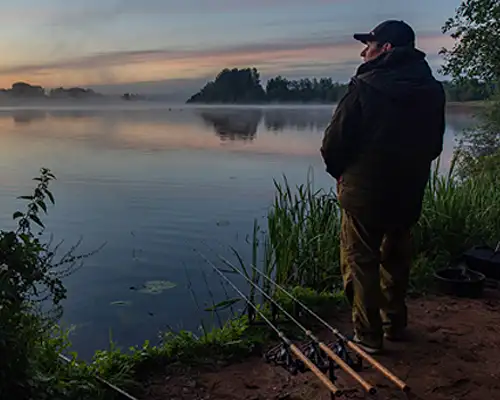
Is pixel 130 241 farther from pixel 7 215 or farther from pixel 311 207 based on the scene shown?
pixel 311 207

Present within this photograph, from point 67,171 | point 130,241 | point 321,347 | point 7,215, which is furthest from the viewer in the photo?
point 67,171

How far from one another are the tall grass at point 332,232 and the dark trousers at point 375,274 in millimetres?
1111

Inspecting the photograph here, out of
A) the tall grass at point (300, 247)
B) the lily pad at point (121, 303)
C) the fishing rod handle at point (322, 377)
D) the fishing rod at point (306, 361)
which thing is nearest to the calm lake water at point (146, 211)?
the lily pad at point (121, 303)

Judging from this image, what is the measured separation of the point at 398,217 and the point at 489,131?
6242 mm

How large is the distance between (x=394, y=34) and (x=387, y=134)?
49 cm

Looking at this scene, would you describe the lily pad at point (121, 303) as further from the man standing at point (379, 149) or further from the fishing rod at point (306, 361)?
the man standing at point (379, 149)

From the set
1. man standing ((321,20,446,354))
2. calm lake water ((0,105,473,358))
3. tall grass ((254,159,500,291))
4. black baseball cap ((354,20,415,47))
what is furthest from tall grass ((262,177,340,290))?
black baseball cap ((354,20,415,47))

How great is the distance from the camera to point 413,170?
291 centimetres

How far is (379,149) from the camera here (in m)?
2.84

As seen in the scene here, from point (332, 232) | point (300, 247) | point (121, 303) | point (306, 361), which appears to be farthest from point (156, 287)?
point (306, 361)

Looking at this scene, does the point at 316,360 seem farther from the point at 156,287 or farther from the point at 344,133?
the point at 156,287

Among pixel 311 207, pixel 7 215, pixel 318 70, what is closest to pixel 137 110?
pixel 318 70

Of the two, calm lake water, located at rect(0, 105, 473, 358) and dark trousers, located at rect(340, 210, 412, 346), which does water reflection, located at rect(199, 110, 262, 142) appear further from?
dark trousers, located at rect(340, 210, 412, 346)

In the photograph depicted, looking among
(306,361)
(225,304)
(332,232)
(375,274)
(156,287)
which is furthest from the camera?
(156,287)
